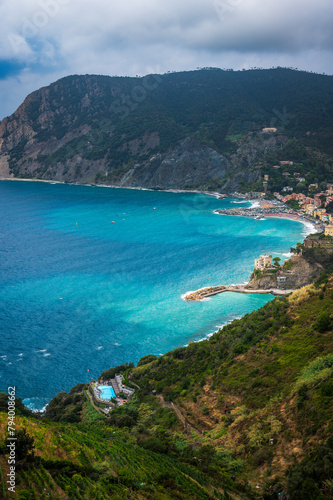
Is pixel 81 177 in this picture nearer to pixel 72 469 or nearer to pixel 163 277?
pixel 163 277

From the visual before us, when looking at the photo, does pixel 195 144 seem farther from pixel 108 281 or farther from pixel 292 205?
pixel 108 281

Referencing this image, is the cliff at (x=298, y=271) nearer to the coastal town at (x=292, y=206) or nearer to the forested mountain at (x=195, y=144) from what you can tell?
the coastal town at (x=292, y=206)

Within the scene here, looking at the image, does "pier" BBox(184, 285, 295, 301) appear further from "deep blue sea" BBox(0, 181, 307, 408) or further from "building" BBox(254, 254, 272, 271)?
"building" BBox(254, 254, 272, 271)

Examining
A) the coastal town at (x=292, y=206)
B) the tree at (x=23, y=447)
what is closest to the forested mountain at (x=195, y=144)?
the coastal town at (x=292, y=206)

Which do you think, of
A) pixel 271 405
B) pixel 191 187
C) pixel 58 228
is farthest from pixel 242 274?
pixel 191 187

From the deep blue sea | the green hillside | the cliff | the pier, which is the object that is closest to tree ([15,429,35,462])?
the green hillside

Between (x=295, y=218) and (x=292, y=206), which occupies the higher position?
(x=292, y=206)

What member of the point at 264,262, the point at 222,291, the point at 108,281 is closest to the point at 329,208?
the point at 264,262
